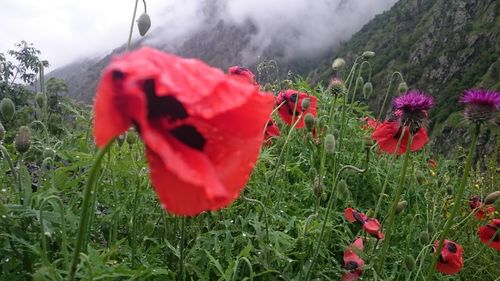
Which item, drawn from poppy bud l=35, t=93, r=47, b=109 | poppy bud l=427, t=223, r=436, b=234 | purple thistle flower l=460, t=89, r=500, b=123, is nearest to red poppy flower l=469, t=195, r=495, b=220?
poppy bud l=427, t=223, r=436, b=234

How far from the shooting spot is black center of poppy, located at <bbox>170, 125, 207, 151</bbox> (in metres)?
0.79

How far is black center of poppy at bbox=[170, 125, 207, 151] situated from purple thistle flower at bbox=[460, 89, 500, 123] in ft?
4.39

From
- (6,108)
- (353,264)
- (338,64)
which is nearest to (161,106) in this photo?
(353,264)

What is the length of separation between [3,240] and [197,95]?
1107 millimetres

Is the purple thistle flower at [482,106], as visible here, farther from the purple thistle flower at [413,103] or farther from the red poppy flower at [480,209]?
the red poppy flower at [480,209]

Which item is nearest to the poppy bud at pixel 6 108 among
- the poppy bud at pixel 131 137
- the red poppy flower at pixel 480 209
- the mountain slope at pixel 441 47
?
the poppy bud at pixel 131 137

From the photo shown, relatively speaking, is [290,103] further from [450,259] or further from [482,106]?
[482,106]

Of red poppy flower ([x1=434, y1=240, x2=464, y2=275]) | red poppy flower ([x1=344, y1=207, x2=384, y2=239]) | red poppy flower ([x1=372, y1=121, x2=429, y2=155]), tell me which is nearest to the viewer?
red poppy flower ([x1=344, y1=207, x2=384, y2=239])

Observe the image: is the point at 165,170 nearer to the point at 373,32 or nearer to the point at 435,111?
the point at 435,111

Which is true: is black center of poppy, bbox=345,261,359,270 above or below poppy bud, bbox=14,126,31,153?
below

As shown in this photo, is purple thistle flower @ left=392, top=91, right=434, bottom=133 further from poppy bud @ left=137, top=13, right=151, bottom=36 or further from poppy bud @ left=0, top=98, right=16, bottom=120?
poppy bud @ left=0, top=98, right=16, bottom=120

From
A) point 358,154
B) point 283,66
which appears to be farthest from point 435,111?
point 283,66

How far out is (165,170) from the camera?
773 millimetres

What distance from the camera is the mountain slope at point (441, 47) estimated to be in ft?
196
